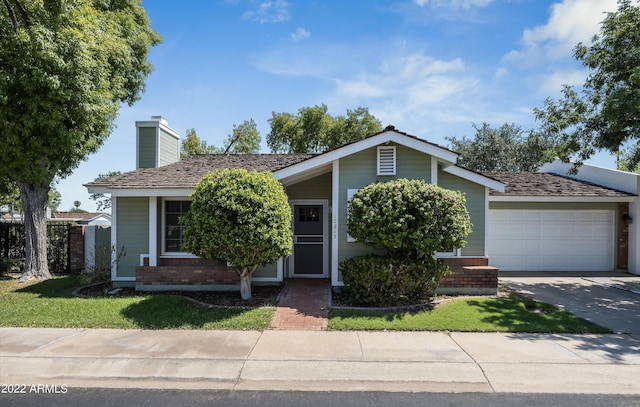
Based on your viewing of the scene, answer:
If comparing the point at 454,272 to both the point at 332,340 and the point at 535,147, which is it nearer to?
the point at 332,340

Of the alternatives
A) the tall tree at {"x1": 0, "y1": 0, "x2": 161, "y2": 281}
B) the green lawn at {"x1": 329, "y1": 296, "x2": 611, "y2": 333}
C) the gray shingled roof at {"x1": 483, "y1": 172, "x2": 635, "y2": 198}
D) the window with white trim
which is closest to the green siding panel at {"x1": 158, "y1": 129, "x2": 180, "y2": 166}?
the tall tree at {"x1": 0, "y1": 0, "x2": 161, "y2": 281}

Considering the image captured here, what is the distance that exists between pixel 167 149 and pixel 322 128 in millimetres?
16751

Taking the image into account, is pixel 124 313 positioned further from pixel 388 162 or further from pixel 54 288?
pixel 388 162

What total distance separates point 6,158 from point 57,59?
117 inches

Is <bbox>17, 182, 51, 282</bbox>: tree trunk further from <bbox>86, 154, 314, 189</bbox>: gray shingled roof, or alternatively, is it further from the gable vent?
the gable vent

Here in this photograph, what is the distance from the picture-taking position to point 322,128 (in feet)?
91.8

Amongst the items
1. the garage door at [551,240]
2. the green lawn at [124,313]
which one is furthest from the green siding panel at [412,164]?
the garage door at [551,240]

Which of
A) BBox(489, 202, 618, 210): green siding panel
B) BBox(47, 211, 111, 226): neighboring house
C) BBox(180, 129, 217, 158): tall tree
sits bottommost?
BBox(47, 211, 111, 226): neighboring house

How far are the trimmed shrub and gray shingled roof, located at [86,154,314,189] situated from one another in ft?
14.3

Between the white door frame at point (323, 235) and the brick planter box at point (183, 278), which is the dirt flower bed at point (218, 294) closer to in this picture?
the brick planter box at point (183, 278)

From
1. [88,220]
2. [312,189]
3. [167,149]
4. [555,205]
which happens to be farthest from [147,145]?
[88,220]

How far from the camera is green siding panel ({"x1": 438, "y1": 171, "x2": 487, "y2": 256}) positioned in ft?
30.8

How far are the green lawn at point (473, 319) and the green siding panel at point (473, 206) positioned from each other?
6.03 feet

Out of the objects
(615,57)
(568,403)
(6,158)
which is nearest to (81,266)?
(6,158)
